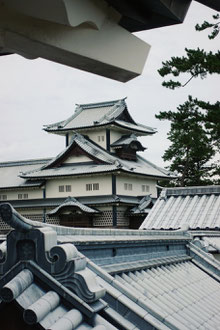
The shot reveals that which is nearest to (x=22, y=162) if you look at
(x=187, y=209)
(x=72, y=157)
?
(x=72, y=157)

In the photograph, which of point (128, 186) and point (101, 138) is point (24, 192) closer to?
point (101, 138)

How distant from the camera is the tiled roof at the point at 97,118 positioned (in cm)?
3628

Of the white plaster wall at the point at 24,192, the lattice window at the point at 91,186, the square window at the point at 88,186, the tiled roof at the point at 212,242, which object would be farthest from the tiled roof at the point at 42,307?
the white plaster wall at the point at 24,192

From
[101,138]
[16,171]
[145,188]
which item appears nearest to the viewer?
[101,138]

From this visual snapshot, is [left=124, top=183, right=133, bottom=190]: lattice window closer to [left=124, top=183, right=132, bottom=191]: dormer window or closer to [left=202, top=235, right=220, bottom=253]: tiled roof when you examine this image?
[left=124, top=183, right=132, bottom=191]: dormer window

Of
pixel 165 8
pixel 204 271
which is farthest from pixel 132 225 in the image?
pixel 165 8

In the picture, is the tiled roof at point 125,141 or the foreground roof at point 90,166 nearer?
the foreground roof at point 90,166

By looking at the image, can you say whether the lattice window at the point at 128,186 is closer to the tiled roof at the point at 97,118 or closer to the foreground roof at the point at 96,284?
the tiled roof at the point at 97,118

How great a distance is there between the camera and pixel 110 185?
1336 inches

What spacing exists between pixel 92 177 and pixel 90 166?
2.68 feet

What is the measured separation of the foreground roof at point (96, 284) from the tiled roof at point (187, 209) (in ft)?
12.7

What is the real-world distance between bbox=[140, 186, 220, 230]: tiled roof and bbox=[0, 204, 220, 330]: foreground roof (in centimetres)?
387

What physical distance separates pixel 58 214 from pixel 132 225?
207 inches

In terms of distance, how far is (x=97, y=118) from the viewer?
123 feet
